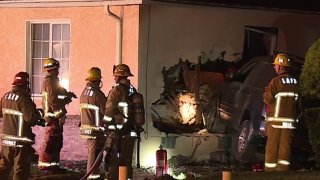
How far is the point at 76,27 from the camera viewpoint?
14.4 m

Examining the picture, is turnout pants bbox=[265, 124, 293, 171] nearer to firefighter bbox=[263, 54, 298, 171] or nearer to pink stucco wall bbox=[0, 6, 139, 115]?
firefighter bbox=[263, 54, 298, 171]

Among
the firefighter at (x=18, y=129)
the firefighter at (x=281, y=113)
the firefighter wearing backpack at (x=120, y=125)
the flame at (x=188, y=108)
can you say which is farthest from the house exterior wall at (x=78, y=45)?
the firefighter at (x=18, y=129)

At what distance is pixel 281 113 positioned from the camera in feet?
37.4

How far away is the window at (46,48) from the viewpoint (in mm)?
14750

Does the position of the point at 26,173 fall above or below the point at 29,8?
below

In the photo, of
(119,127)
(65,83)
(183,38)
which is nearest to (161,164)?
(119,127)

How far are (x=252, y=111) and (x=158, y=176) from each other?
376 centimetres

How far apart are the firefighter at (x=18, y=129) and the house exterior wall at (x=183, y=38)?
395 cm

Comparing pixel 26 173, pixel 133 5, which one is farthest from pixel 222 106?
pixel 26 173

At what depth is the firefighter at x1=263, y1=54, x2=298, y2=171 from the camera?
1138 centimetres

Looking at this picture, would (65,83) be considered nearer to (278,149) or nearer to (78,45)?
(78,45)

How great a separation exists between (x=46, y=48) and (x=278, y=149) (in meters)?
6.02

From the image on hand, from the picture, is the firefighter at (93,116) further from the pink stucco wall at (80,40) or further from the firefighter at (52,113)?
the pink stucco wall at (80,40)

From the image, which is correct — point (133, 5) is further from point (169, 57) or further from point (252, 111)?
point (252, 111)
